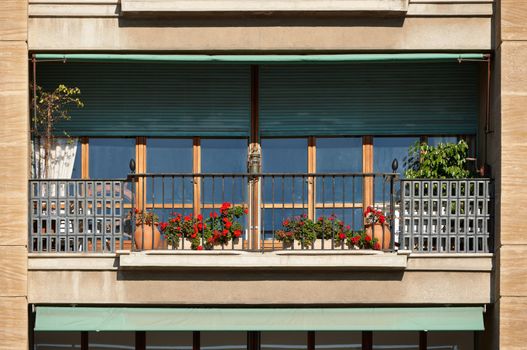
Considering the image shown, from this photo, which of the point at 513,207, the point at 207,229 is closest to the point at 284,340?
the point at 207,229

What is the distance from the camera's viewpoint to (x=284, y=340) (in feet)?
75.5

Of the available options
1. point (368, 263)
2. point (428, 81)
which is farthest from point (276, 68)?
point (368, 263)

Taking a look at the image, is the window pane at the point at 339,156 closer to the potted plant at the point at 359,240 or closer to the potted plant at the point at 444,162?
the potted plant at the point at 444,162

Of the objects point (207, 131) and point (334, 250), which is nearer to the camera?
point (334, 250)

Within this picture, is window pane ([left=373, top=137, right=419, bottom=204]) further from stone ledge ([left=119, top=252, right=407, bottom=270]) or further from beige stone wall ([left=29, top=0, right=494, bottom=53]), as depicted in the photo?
stone ledge ([left=119, top=252, right=407, bottom=270])

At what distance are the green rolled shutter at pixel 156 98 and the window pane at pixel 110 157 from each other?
1.00ft

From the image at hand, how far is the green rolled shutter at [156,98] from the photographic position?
23406 millimetres

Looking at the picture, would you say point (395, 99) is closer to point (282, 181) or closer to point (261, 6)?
point (282, 181)

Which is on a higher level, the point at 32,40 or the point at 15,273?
the point at 32,40

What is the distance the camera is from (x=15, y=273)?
70.7 feet

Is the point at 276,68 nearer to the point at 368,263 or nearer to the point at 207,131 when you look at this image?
the point at 207,131

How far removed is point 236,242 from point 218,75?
2.82 meters

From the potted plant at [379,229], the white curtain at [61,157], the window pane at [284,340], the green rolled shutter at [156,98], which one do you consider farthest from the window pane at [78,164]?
the potted plant at [379,229]

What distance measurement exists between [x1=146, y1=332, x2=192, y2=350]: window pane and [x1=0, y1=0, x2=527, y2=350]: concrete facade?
4.46ft
